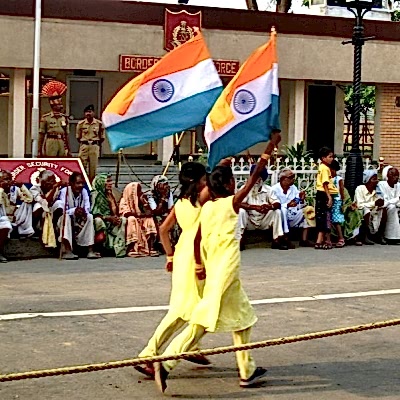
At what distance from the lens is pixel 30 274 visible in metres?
11.4

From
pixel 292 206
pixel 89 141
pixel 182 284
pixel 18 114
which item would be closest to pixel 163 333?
pixel 182 284

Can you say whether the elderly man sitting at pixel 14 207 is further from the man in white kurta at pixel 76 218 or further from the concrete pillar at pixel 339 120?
the concrete pillar at pixel 339 120

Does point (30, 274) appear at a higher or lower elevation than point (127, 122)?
lower

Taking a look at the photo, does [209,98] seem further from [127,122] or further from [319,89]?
[319,89]

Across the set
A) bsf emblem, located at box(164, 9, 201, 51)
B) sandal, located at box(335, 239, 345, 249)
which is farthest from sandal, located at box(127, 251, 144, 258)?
bsf emblem, located at box(164, 9, 201, 51)

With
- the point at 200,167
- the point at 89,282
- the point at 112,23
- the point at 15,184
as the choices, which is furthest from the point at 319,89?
the point at 200,167

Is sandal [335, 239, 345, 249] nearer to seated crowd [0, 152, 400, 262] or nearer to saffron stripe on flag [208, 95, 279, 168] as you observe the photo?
seated crowd [0, 152, 400, 262]

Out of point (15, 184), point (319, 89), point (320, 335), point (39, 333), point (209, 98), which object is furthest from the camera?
point (319, 89)

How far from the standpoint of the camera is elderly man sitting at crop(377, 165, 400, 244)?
50.2ft

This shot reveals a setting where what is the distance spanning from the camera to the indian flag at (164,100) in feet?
28.3

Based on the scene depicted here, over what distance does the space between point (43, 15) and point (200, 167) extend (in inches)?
550

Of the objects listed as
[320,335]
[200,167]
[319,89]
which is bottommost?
[320,335]

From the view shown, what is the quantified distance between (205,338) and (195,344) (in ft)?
5.16

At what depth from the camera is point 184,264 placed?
6785 mm
